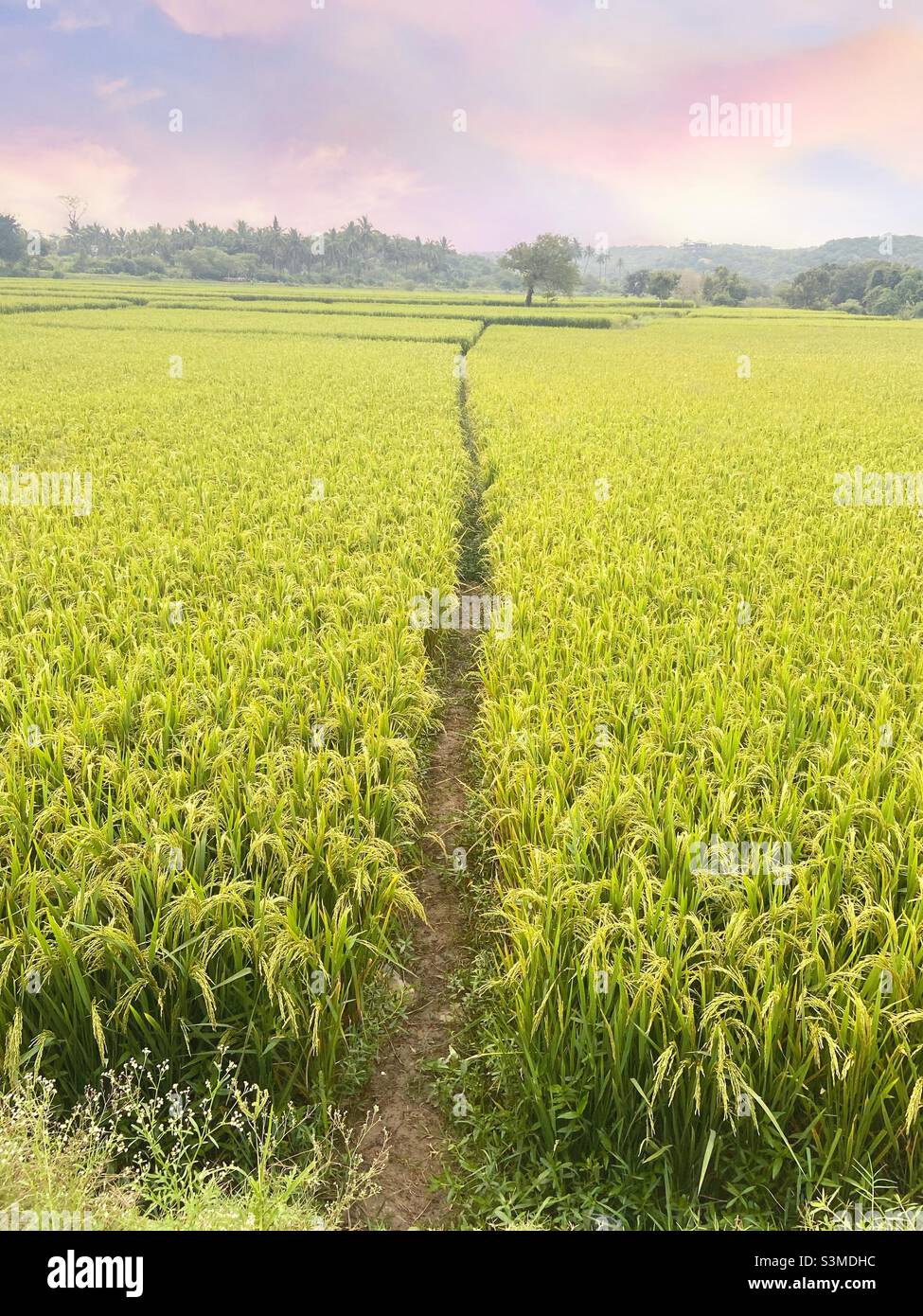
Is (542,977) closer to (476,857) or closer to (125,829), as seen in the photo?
(476,857)

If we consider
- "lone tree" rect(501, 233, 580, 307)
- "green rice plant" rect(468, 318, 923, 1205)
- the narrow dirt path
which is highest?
"lone tree" rect(501, 233, 580, 307)

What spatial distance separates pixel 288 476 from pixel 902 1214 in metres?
9.18

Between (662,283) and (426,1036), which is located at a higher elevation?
(662,283)

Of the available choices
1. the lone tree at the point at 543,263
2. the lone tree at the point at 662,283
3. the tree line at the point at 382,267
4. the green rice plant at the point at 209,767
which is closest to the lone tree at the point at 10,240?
the tree line at the point at 382,267

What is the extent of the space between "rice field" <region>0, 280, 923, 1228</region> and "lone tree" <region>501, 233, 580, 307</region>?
7116 centimetres

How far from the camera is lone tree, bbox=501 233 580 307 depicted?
7025cm

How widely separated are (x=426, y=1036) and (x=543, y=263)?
79.4 metres

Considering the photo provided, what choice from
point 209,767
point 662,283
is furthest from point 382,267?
point 209,767

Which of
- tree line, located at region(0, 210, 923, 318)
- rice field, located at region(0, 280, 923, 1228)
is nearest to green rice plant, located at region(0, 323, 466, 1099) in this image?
rice field, located at region(0, 280, 923, 1228)

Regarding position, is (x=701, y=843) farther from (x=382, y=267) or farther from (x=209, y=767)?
(x=382, y=267)

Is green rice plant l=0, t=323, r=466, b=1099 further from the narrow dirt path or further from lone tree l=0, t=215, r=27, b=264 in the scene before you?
lone tree l=0, t=215, r=27, b=264

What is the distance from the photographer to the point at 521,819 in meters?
3.51

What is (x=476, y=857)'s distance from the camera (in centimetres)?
408

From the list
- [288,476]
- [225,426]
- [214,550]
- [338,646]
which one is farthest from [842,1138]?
[225,426]
